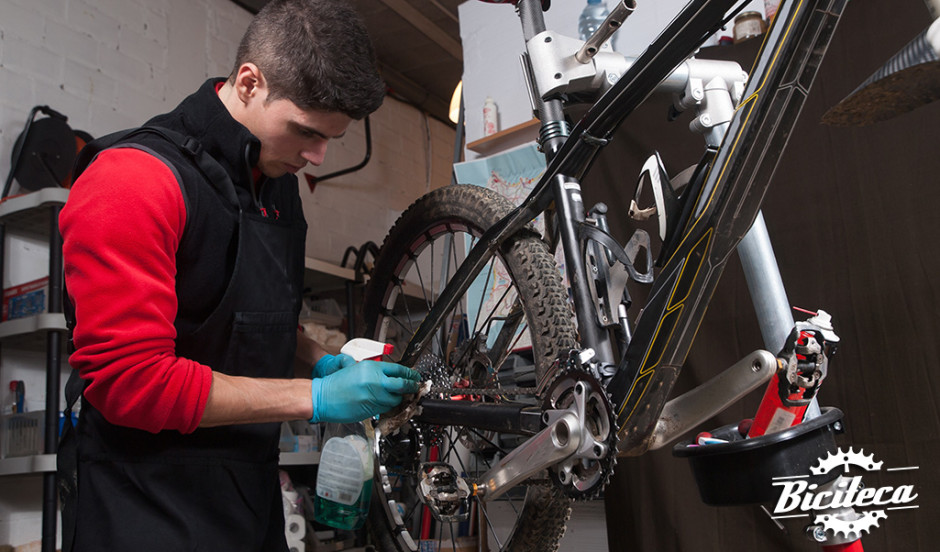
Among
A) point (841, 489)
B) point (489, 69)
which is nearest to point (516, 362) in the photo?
point (841, 489)

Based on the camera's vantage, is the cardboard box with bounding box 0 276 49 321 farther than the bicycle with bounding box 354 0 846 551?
Yes

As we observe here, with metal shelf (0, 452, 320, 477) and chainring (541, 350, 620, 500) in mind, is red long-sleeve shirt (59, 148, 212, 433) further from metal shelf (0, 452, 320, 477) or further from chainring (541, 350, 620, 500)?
metal shelf (0, 452, 320, 477)

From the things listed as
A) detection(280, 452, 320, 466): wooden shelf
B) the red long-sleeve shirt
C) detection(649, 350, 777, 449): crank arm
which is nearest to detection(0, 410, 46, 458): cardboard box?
detection(280, 452, 320, 466): wooden shelf

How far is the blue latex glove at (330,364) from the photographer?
1203 mm

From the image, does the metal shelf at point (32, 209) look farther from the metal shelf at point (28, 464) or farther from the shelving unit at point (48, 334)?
the metal shelf at point (28, 464)

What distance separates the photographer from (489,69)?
2.27 metres

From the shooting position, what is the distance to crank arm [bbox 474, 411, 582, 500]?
791 mm

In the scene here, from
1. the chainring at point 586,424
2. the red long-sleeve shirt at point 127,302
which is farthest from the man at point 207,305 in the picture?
the chainring at point 586,424

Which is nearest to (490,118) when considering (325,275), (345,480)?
(325,275)

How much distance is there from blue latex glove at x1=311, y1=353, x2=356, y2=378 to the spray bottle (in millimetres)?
14

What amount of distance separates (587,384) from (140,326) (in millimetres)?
556

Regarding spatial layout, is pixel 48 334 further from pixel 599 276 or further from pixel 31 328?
pixel 599 276

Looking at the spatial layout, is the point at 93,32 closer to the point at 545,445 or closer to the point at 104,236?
the point at 104,236

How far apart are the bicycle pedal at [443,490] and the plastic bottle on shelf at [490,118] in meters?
1.33
